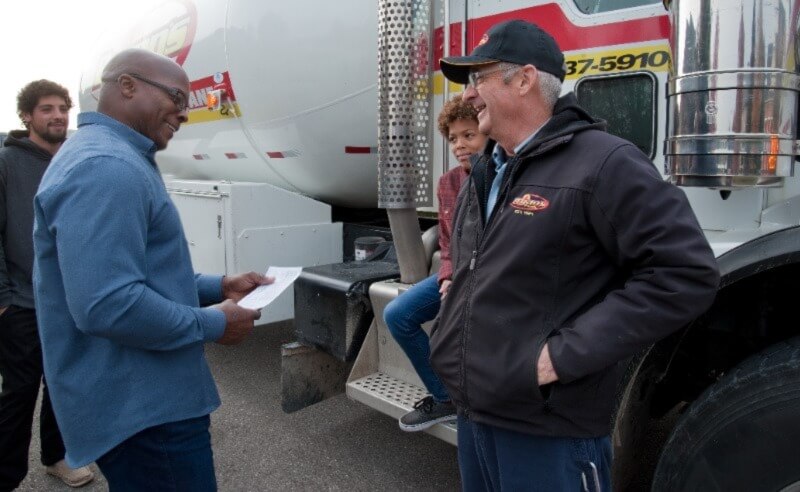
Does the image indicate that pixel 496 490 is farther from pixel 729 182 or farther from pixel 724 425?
pixel 729 182

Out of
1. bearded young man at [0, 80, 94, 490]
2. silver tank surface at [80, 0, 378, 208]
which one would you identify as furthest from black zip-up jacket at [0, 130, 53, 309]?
silver tank surface at [80, 0, 378, 208]

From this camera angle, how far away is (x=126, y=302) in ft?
4.67

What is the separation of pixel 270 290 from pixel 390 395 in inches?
42.6

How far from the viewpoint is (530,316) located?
4.66 ft

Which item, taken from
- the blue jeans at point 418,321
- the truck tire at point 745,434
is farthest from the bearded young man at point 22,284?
the truck tire at point 745,434

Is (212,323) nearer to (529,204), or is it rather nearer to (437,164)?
(529,204)

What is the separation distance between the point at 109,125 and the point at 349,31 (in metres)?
1.92

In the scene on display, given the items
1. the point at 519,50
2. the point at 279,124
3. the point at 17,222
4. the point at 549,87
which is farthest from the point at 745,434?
the point at 17,222

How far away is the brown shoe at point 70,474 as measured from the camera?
3119 mm

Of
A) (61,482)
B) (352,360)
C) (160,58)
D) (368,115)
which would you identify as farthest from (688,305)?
(61,482)

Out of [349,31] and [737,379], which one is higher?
[349,31]

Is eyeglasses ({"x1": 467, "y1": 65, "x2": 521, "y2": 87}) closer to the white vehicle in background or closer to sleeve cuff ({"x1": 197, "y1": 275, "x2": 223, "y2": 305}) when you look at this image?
the white vehicle in background

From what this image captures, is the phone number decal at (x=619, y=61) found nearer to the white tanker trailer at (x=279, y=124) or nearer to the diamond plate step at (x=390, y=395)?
the white tanker trailer at (x=279, y=124)

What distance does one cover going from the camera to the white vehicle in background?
1.69m
